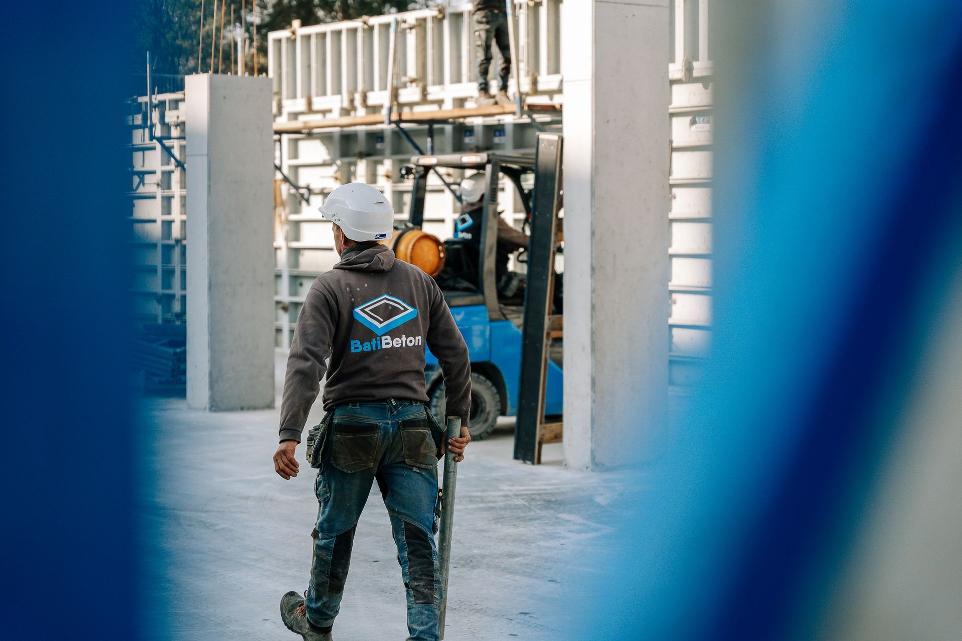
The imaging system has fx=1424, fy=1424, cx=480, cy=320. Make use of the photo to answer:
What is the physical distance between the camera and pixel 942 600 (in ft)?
10.3

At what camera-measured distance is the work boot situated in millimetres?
4918

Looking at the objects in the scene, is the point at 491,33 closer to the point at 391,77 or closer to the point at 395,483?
the point at 391,77

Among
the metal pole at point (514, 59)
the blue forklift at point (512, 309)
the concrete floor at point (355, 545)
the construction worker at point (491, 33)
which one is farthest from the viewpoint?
the construction worker at point (491, 33)

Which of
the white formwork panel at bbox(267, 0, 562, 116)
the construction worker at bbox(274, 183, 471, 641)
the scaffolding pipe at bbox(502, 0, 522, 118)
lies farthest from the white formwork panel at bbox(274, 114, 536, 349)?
the construction worker at bbox(274, 183, 471, 641)

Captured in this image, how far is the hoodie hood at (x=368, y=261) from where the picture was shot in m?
4.64

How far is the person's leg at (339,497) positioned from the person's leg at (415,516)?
0.27 feet

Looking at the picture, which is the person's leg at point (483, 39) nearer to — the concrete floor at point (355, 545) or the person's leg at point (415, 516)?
the concrete floor at point (355, 545)

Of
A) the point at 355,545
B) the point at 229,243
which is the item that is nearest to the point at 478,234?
the point at 229,243

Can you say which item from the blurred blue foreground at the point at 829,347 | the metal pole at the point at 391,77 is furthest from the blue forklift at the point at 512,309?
the blurred blue foreground at the point at 829,347

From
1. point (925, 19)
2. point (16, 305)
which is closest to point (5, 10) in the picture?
point (16, 305)

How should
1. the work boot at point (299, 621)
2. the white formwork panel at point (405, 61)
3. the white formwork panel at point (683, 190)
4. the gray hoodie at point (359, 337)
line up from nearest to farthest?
the gray hoodie at point (359, 337) → the work boot at point (299, 621) → the white formwork panel at point (683, 190) → the white formwork panel at point (405, 61)

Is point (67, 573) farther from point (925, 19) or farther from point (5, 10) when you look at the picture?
point (925, 19)

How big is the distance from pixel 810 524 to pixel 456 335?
208 centimetres

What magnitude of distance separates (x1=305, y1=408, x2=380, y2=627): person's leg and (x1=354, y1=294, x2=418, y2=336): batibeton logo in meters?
0.28
